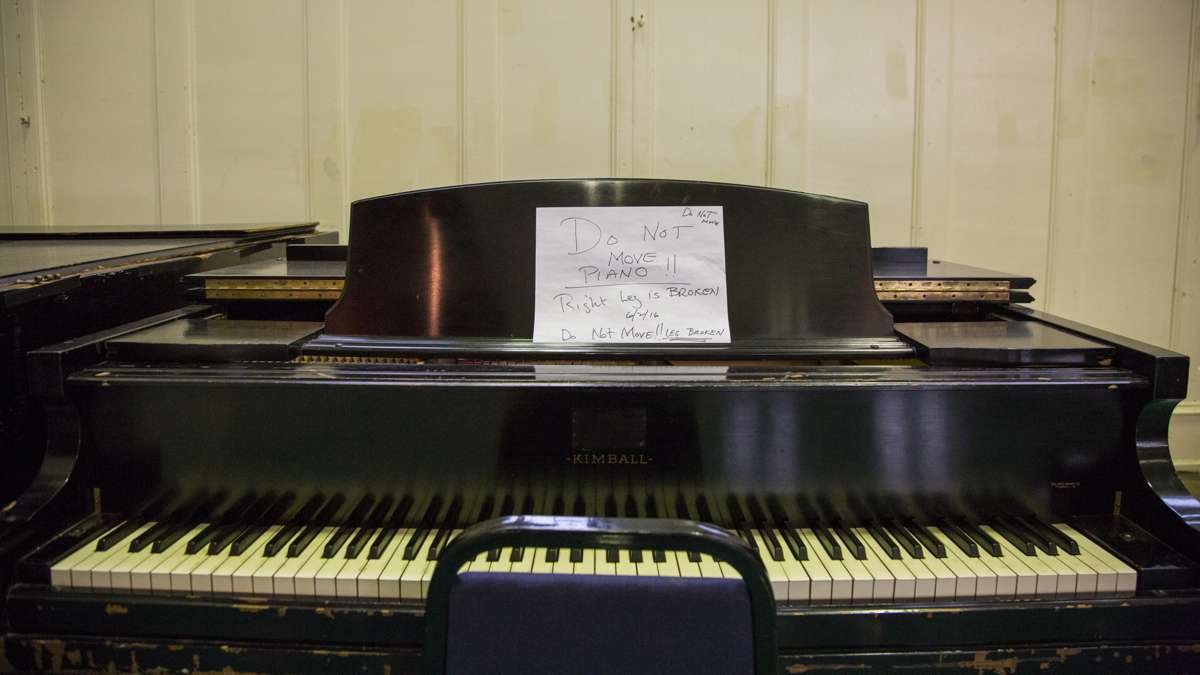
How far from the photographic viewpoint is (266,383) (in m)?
1.46

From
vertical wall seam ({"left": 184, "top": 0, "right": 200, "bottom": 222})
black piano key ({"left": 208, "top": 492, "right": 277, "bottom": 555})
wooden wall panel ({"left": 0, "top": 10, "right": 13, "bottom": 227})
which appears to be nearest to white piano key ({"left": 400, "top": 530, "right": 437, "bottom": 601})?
black piano key ({"left": 208, "top": 492, "right": 277, "bottom": 555})

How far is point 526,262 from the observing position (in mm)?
1681

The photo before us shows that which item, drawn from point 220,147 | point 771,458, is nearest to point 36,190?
point 220,147

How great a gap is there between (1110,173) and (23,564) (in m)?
4.13

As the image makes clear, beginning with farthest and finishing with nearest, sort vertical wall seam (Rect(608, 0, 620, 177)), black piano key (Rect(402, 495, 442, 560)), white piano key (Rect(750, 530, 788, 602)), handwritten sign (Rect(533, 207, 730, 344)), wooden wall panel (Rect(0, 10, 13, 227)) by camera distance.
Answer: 1. wooden wall panel (Rect(0, 10, 13, 227))
2. vertical wall seam (Rect(608, 0, 620, 177))
3. handwritten sign (Rect(533, 207, 730, 344))
4. black piano key (Rect(402, 495, 442, 560))
5. white piano key (Rect(750, 530, 788, 602))

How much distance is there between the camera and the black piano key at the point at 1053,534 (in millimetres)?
1406

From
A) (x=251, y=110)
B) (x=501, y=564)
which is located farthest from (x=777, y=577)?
(x=251, y=110)

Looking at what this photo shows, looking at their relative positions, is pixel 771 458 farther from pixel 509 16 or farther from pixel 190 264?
pixel 509 16

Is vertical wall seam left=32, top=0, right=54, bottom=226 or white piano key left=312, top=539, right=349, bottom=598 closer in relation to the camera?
white piano key left=312, top=539, right=349, bottom=598

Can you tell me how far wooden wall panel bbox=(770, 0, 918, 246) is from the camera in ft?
11.5

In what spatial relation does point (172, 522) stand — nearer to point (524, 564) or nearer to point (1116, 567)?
point (524, 564)

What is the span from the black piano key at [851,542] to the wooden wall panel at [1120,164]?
9.19 ft

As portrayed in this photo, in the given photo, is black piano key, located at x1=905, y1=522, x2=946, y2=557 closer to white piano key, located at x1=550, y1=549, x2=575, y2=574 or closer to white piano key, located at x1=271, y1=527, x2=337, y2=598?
white piano key, located at x1=550, y1=549, x2=575, y2=574

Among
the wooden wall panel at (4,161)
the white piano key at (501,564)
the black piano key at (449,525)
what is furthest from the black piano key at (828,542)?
the wooden wall panel at (4,161)
